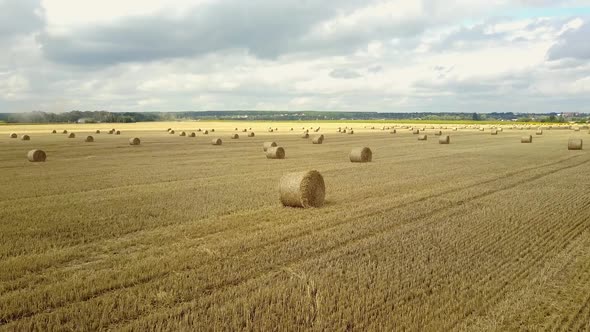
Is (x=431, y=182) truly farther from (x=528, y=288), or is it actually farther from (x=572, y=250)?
(x=528, y=288)

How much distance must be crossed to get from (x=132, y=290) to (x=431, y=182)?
13065 mm

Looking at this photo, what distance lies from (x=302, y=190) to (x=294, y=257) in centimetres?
465

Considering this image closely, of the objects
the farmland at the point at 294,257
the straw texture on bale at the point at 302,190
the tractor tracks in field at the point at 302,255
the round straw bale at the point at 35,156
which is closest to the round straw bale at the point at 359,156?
the farmland at the point at 294,257

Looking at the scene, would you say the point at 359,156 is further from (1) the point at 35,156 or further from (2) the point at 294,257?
(2) the point at 294,257

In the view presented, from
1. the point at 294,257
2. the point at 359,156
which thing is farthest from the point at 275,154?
the point at 294,257

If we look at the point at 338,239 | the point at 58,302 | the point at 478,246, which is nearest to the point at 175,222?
the point at 338,239

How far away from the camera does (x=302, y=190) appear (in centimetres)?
1316

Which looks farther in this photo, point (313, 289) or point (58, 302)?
point (313, 289)

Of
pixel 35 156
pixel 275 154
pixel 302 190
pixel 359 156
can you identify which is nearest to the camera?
pixel 302 190

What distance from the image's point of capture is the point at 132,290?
6996 millimetres

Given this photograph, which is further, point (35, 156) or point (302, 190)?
point (35, 156)

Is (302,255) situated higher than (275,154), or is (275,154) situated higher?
(275,154)

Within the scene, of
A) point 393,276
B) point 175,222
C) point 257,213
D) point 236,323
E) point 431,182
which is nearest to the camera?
point 236,323

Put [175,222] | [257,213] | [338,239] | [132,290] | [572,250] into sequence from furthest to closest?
[257,213] → [175,222] → [338,239] → [572,250] → [132,290]
